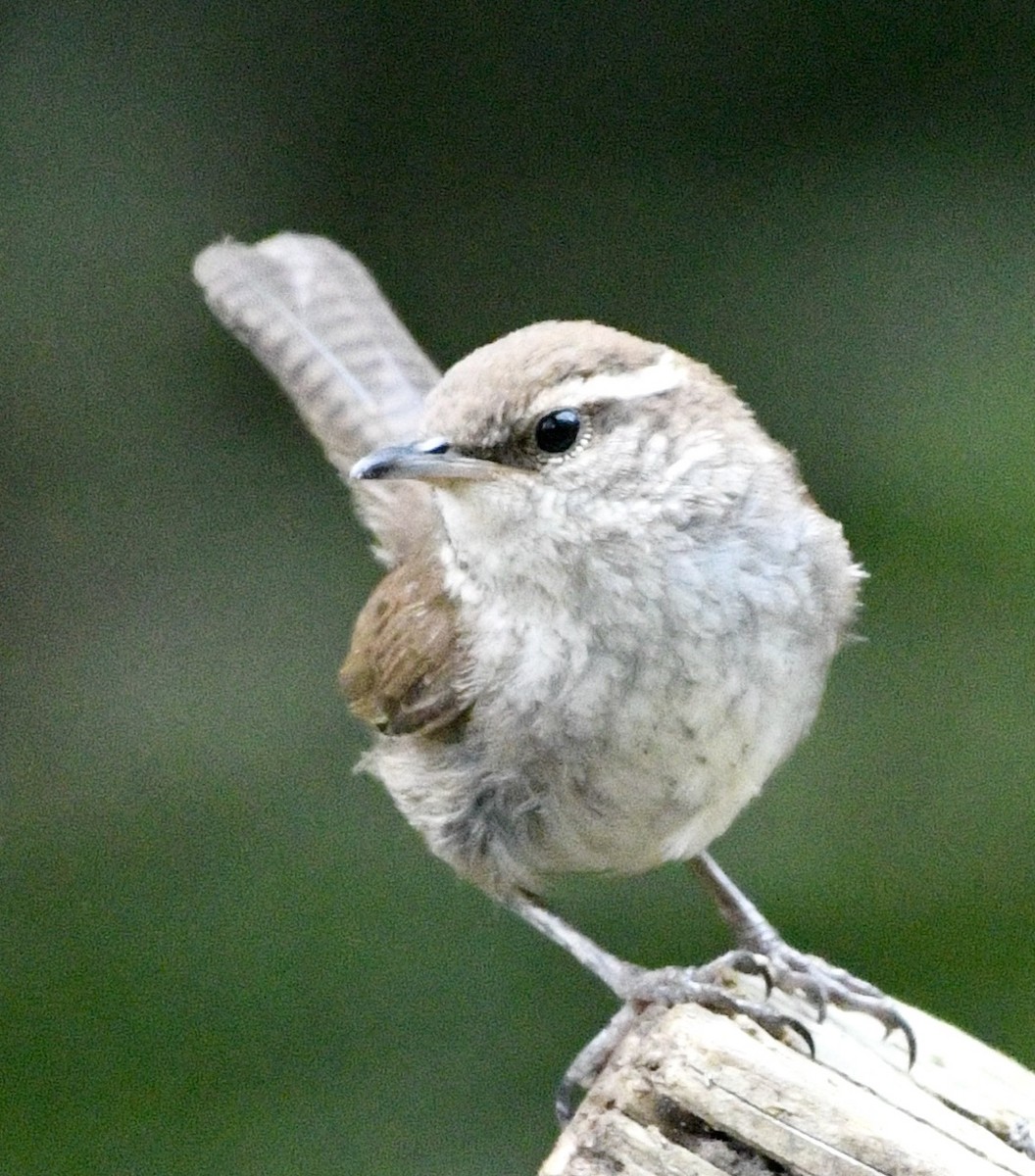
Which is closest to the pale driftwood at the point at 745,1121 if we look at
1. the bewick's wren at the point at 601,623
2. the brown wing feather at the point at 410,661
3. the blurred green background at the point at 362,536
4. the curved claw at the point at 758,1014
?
the curved claw at the point at 758,1014

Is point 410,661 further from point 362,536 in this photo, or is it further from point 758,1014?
point 362,536

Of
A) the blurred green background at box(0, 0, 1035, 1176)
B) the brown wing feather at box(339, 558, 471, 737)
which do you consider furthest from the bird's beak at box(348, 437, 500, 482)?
the blurred green background at box(0, 0, 1035, 1176)

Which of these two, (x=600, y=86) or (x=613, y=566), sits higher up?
(x=600, y=86)

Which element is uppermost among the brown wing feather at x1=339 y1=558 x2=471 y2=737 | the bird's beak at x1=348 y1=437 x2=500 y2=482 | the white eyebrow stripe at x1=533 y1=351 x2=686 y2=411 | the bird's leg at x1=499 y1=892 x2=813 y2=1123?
the white eyebrow stripe at x1=533 y1=351 x2=686 y2=411

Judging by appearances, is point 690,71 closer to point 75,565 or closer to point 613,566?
point 75,565

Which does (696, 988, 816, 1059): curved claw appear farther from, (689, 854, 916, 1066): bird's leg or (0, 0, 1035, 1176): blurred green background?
(0, 0, 1035, 1176): blurred green background

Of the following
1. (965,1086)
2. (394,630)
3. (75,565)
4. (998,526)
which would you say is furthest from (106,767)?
(965,1086)

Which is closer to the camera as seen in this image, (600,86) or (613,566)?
(613,566)

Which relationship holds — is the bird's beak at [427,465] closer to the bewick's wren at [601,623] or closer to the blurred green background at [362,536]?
the bewick's wren at [601,623]
